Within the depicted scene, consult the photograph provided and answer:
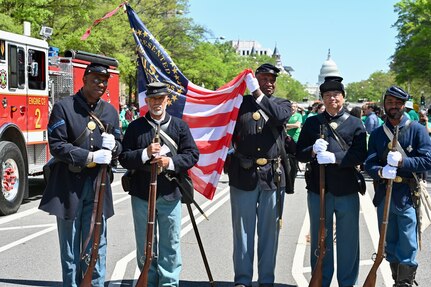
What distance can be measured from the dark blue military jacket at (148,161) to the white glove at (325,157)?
1.10 metres

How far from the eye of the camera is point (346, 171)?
19.3ft

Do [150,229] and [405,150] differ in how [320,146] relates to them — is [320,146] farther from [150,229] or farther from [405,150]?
[150,229]

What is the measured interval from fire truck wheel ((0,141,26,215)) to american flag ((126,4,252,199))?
14.8ft

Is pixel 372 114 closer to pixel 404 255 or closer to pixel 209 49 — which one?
pixel 404 255

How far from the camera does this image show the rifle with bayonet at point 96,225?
206 inches

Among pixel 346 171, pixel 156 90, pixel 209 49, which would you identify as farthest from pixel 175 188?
pixel 209 49

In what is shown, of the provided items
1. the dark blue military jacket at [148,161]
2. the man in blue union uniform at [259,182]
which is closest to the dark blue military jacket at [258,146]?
the man in blue union uniform at [259,182]

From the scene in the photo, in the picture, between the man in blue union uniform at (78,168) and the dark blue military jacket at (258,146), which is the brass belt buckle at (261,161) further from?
the man in blue union uniform at (78,168)

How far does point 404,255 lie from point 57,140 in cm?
317

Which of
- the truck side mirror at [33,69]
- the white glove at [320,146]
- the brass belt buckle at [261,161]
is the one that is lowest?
the brass belt buckle at [261,161]

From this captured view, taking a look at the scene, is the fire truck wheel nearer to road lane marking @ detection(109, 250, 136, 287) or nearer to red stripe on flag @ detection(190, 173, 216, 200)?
road lane marking @ detection(109, 250, 136, 287)

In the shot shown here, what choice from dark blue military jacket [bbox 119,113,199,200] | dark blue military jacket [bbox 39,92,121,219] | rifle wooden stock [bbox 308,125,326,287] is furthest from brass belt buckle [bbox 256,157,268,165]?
→ dark blue military jacket [bbox 39,92,121,219]

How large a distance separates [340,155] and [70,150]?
2.37 m

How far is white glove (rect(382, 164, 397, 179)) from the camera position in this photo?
5443 mm
